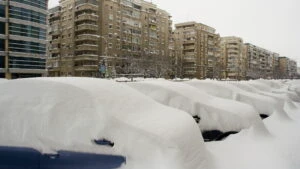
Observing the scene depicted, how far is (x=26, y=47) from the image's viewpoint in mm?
38438

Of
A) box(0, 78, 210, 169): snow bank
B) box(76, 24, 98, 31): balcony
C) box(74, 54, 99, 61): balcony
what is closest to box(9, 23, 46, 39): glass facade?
box(74, 54, 99, 61): balcony

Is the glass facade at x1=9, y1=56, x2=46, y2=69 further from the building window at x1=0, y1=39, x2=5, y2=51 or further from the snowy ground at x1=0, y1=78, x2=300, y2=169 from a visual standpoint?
the snowy ground at x1=0, y1=78, x2=300, y2=169

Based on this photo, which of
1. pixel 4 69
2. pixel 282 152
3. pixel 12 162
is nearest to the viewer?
pixel 12 162

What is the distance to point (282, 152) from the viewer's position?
5.27 m

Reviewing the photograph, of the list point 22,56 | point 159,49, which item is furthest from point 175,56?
point 22,56

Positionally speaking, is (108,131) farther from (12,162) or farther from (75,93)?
(12,162)

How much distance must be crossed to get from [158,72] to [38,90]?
5153 centimetres

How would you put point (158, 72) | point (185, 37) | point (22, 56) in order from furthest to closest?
point (185, 37) → point (158, 72) → point (22, 56)

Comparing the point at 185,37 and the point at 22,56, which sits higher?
the point at 185,37

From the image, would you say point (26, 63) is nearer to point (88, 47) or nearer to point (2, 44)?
point (2, 44)

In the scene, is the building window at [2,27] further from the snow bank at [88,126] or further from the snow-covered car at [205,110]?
the snow bank at [88,126]

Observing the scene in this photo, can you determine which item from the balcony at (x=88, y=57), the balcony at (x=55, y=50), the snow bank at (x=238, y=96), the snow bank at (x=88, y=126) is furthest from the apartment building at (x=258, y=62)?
the snow bank at (x=88, y=126)

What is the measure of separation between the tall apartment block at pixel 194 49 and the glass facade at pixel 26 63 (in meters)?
42.3

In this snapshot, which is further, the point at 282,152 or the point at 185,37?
the point at 185,37
